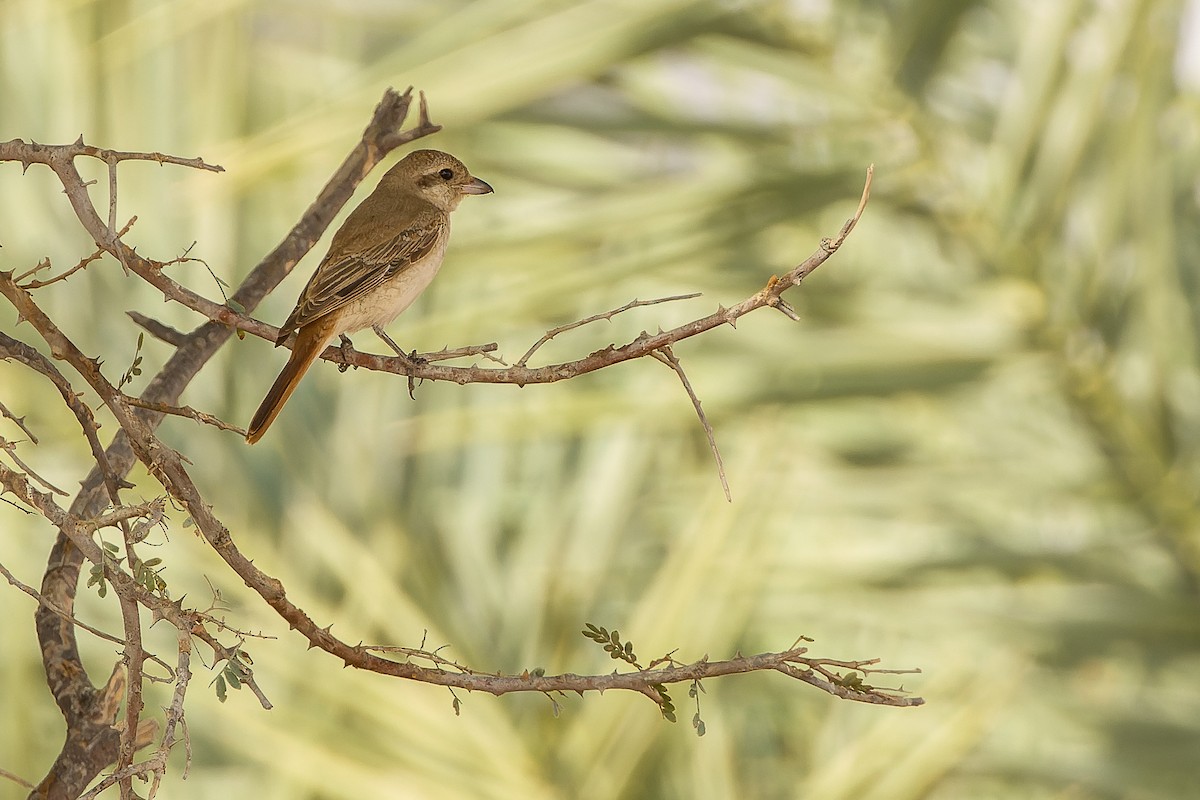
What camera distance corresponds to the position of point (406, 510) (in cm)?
319

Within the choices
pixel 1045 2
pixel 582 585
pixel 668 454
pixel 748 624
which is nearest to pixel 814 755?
pixel 748 624

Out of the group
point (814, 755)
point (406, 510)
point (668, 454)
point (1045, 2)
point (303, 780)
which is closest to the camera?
point (303, 780)

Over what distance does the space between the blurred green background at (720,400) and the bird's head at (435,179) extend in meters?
0.12

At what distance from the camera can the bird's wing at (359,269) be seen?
8.72ft

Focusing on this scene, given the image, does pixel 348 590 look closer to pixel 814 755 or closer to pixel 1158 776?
pixel 814 755

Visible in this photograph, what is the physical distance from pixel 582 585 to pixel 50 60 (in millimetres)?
1726

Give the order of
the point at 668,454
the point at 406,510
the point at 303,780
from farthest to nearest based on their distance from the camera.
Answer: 1. the point at 668,454
2. the point at 406,510
3. the point at 303,780

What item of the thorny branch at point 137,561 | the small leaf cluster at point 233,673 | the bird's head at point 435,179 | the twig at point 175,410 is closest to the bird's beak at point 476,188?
the bird's head at point 435,179

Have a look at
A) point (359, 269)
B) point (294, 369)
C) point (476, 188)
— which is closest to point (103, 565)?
point (294, 369)

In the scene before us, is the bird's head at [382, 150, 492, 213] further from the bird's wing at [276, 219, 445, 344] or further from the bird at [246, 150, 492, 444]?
the bird's wing at [276, 219, 445, 344]

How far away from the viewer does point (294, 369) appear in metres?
2.53

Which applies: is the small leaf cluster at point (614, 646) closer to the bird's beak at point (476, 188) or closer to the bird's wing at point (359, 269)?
the bird's wing at point (359, 269)

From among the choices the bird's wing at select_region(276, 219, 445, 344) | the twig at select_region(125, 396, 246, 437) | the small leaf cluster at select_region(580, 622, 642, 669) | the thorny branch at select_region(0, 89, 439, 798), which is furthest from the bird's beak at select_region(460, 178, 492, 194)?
the small leaf cluster at select_region(580, 622, 642, 669)

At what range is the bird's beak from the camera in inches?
130
